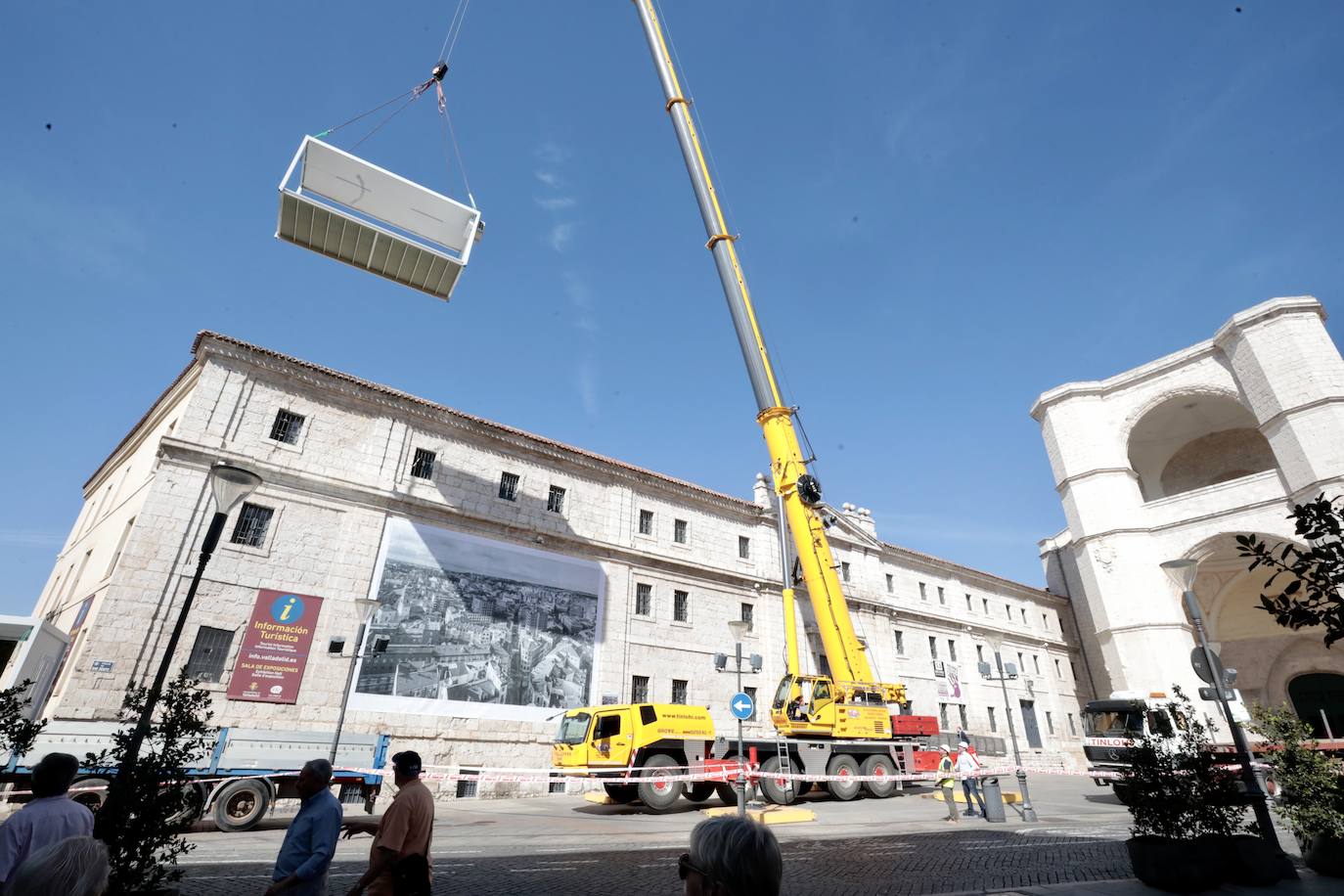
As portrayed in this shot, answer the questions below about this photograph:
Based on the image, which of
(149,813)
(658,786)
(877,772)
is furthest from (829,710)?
(149,813)

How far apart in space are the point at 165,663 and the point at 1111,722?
71.8 feet

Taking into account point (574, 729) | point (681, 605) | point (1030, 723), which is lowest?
point (574, 729)

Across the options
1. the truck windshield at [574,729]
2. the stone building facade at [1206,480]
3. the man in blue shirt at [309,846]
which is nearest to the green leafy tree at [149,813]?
the man in blue shirt at [309,846]

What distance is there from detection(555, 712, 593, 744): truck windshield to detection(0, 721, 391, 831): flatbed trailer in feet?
14.6

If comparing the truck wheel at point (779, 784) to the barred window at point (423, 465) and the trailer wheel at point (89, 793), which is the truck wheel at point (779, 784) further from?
the barred window at point (423, 465)

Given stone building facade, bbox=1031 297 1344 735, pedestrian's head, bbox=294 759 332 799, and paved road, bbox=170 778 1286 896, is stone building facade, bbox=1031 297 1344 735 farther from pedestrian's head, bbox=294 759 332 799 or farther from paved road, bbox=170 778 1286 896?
pedestrian's head, bbox=294 759 332 799

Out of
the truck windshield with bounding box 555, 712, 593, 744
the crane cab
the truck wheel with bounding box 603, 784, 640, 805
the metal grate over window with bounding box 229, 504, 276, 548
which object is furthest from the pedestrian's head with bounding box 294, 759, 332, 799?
the metal grate over window with bounding box 229, 504, 276, 548

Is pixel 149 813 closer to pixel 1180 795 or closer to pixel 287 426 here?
pixel 1180 795

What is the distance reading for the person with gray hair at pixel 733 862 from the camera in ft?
6.68

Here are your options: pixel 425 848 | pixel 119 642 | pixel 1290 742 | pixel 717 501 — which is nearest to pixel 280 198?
pixel 119 642

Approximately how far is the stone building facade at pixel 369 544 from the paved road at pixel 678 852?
18.0 feet

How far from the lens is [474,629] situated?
20125 mm

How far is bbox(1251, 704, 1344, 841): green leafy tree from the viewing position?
7059mm

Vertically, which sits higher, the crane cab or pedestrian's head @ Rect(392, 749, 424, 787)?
the crane cab
